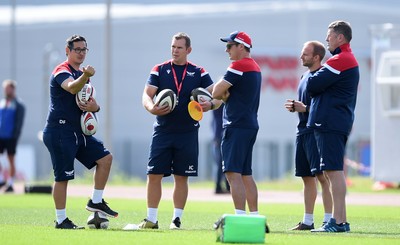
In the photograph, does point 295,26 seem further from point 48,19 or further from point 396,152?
point 396,152

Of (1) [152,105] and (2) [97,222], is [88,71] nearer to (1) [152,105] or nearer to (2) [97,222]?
(1) [152,105]

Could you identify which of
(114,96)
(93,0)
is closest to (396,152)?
(114,96)

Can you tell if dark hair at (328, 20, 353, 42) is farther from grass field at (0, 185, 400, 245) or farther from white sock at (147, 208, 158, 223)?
white sock at (147, 208, 158, 223)

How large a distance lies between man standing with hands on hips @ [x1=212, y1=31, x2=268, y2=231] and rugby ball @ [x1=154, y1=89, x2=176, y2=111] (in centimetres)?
60

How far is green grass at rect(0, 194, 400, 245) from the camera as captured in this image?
39.7ft

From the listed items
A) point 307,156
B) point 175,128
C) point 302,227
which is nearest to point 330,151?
point 307,156

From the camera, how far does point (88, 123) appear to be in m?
13.9

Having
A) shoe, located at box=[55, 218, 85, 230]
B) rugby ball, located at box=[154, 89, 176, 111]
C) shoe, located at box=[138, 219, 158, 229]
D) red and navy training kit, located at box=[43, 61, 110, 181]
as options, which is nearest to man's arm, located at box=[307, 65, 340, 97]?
rugby ball, located at box=[154, 89, 176, 111]

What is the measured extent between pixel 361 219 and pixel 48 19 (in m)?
37.9

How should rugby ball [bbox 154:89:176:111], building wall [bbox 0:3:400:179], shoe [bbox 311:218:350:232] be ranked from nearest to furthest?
1. shoe [bbox 311:218:350:232]
2. rugby ball [bbox 154:89:176:111]
3. building wall [bbox 0:3:400:179]

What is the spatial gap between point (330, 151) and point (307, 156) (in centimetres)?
79

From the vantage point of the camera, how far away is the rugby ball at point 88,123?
13906 mm

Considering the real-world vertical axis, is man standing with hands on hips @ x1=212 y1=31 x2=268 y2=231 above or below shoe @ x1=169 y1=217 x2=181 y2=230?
above

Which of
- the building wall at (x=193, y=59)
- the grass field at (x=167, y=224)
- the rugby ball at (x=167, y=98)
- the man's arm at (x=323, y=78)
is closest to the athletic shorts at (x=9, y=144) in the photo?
the grass field at (x=167, y=224)
